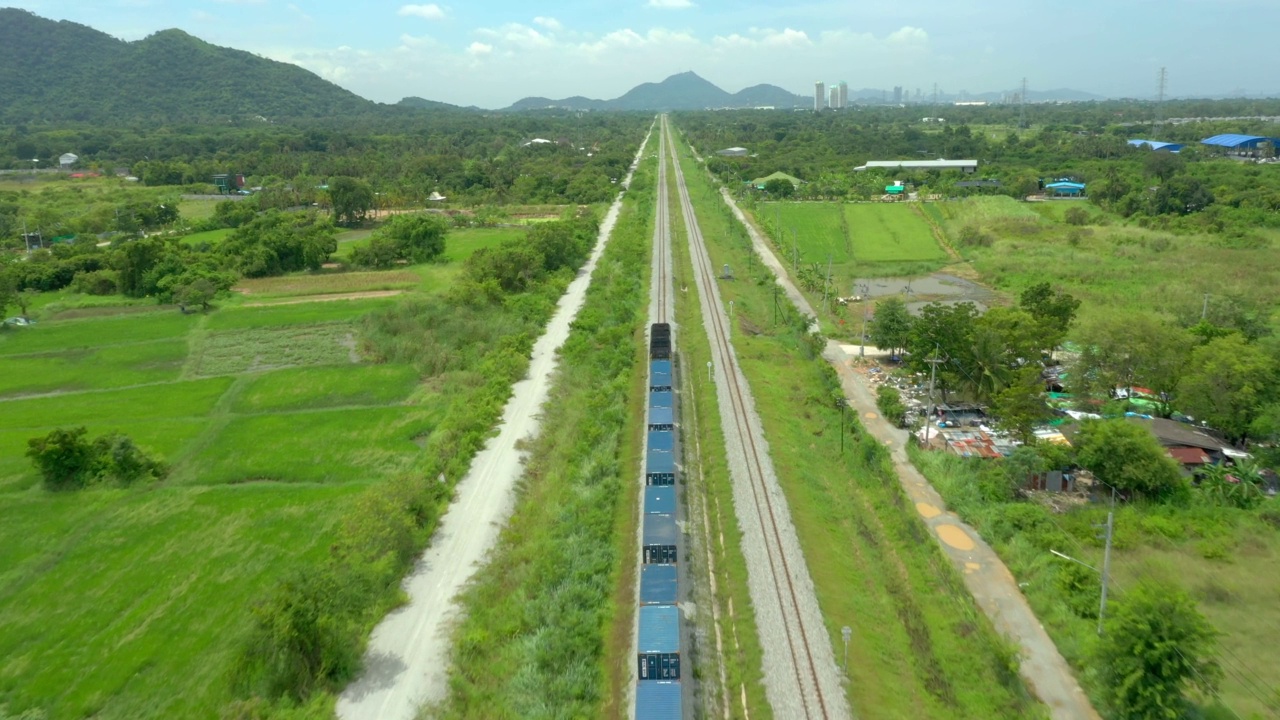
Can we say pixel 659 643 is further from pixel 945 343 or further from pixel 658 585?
pixel 945 343

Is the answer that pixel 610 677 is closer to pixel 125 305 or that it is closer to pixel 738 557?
pixel 738 557

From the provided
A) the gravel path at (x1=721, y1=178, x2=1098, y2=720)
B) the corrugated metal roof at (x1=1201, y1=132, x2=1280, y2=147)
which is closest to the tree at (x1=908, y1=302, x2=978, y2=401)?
the gravel path at (x1=721, y1=178, x2=1098, y2=720)

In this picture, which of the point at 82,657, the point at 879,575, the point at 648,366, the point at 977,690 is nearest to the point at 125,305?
the point at 648,366

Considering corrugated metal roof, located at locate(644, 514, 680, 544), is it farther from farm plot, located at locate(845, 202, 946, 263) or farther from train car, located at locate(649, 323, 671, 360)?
farm plot, located at locate(845, 202, 946, 263)

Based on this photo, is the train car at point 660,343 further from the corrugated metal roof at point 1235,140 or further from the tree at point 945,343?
the corrugated metal roof at point 1235,140

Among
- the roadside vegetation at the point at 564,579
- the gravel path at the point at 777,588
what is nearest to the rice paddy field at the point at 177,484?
the roadside vegetation at the point at 564,579
